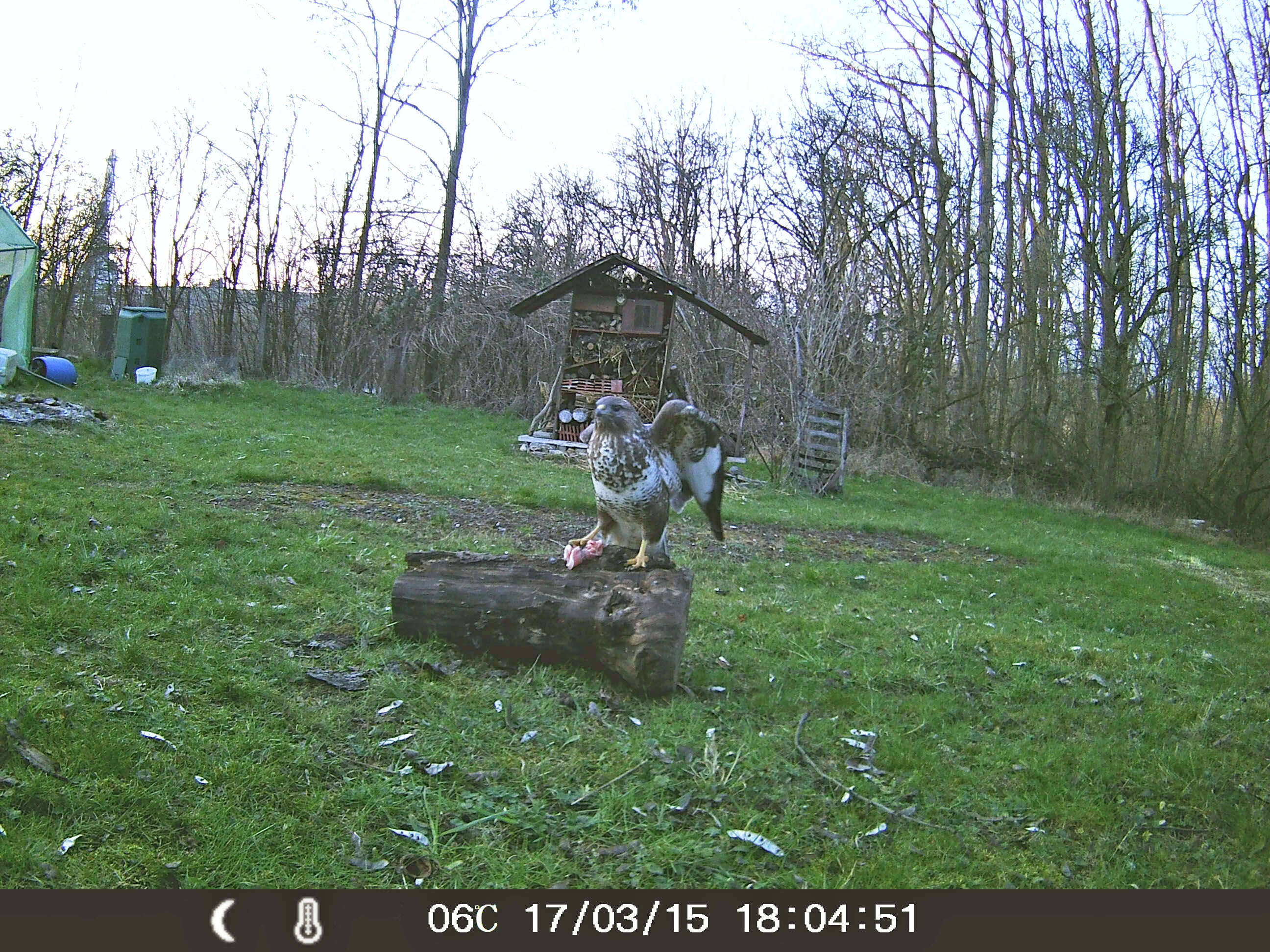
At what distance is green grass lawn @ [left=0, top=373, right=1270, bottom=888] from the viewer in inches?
112

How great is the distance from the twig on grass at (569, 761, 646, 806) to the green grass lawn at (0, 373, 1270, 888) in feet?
0.05

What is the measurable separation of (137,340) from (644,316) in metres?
9.48

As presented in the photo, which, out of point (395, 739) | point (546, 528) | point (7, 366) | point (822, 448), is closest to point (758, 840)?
point (395, 739)

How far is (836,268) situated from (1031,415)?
16.5 ft

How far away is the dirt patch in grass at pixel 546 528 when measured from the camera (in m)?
7.63

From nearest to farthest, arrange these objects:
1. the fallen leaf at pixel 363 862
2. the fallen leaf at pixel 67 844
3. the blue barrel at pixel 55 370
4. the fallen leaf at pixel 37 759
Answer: the fallen leaf at pixel 67 844, the fallen leaf at pixel 363 862, the fallen leaf at pixel 37 759, the blue barrel at pixel 55 370

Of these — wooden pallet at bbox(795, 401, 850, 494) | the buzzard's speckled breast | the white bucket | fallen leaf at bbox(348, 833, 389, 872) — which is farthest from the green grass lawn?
the white bucket

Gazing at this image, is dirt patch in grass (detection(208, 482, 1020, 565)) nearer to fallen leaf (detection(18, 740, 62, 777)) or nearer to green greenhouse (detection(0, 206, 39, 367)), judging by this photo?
fallen leaf (detection(18, 740, 62, 777))

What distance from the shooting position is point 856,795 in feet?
11.5

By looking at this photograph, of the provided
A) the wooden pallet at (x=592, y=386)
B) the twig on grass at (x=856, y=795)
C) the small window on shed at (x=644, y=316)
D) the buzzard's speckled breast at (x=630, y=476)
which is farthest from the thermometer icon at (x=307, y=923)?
the small window on shed at (x=644, y=316)

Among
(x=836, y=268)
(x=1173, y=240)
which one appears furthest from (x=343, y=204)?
(x=1173, y=240)

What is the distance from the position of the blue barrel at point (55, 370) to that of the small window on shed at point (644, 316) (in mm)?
9114

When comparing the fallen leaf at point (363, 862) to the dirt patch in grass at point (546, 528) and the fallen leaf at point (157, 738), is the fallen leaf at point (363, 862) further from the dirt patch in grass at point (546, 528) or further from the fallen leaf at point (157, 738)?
the dirt patch in grass at point (546, 528)

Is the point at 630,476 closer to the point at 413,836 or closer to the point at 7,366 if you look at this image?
the point at 413,836
